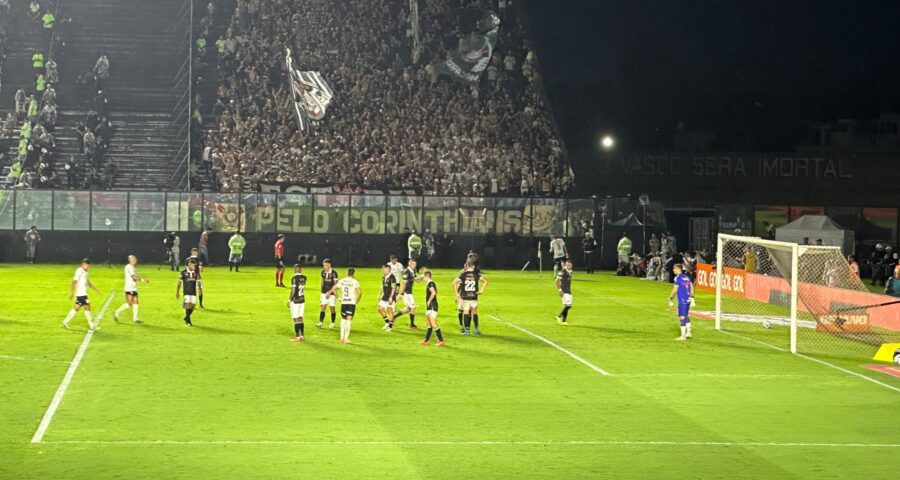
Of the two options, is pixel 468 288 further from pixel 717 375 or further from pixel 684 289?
pixel 717 375

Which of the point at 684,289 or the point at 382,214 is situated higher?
the point at 382,214

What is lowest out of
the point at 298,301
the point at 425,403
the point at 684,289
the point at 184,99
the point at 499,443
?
the point at 499,443

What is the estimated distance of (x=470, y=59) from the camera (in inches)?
2689

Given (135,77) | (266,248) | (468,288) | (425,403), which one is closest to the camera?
(425,403)

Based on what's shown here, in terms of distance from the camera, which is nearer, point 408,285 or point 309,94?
point 408,285

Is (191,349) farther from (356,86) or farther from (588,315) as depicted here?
(356,86)

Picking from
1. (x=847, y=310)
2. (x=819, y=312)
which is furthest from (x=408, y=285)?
(x=847, y=310)

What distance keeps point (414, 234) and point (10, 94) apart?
2346cm

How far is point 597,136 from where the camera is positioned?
80.4 m

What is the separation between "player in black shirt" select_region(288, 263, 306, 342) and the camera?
95.5 ft

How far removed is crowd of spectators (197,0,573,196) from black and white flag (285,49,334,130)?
0.80m

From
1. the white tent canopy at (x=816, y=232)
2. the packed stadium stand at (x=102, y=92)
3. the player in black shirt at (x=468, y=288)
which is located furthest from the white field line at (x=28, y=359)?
the white tent canopy at (x=816, y=232)

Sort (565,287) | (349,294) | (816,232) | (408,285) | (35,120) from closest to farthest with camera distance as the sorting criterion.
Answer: (349,294) → (408,285) → (565,287) → (816,232) → (35,120)

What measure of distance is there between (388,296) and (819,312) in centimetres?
1230
